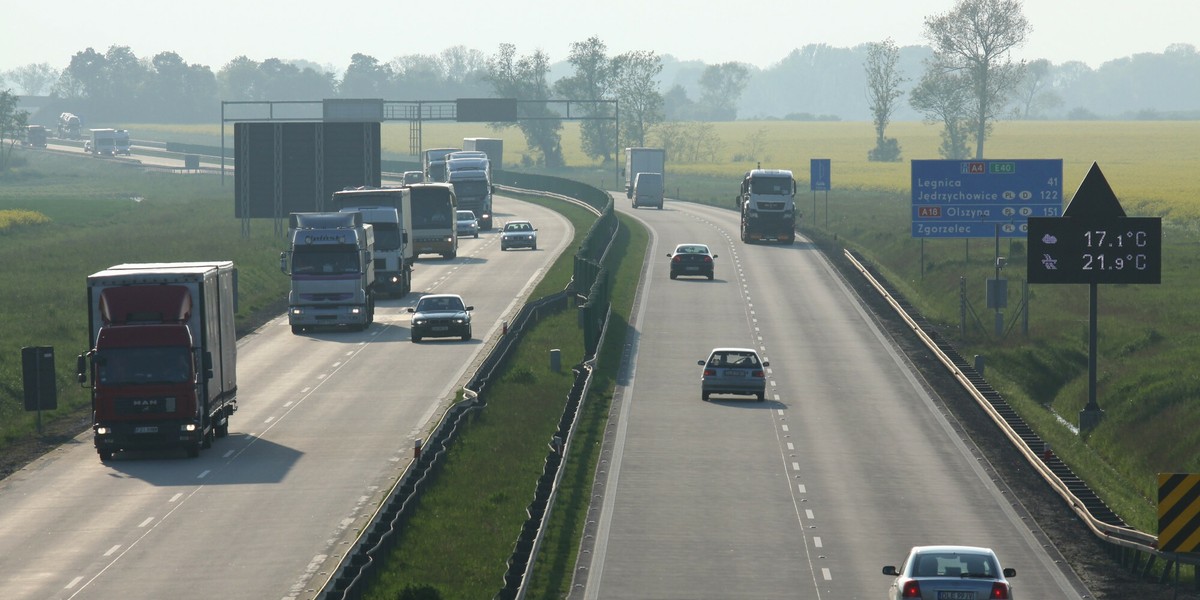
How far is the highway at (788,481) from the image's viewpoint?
2762 cm

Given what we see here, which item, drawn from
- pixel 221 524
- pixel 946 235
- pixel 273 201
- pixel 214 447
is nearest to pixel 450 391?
pixel 214 447

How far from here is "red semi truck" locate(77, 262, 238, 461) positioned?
116 ft

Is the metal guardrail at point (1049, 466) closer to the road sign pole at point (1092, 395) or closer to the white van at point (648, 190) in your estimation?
the road sign pole at point (1092, 395)

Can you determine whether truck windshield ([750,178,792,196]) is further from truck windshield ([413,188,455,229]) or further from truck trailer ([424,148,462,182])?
truck trailer ([424,148,462,182])

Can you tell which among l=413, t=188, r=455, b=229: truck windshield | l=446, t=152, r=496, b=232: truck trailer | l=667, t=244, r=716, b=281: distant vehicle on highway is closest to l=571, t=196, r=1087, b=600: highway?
l=667, t=244, r=716, b=281: distant vehicle on highway

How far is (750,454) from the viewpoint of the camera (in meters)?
38.8

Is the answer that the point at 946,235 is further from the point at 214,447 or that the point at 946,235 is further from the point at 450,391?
the point at 214,447

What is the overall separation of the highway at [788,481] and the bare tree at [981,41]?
122 m

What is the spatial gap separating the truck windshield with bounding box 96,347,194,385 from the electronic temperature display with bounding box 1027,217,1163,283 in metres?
21.0

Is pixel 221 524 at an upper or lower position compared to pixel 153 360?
lower

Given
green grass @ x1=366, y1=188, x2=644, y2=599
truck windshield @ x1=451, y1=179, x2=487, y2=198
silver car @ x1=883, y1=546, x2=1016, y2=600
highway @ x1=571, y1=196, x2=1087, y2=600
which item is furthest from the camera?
truck windshield @ x1=451, y1=179, x2=487, y2=198

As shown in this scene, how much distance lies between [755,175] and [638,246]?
7783 mm

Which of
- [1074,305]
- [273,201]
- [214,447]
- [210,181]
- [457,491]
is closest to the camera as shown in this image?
[457,491]

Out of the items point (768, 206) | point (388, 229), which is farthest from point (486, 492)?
point (768, 206)
